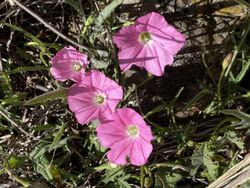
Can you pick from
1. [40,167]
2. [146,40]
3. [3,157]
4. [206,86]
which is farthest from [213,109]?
[3,157]

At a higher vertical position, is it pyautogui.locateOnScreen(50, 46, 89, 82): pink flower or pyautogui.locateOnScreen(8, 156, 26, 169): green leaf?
pyautogui.locateOnScreen(50, 46, 89, 82): pink flower

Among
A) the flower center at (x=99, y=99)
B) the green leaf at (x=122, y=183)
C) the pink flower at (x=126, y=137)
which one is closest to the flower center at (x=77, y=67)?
the flower center at (x=99, y=99)

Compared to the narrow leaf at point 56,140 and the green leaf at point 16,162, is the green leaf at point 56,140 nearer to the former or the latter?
the narrow leaf at point 56,140

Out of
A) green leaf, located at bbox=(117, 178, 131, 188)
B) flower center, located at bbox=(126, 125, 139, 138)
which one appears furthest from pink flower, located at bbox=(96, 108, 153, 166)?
green leaf, located at bbox=(117, 178, 131, 188)

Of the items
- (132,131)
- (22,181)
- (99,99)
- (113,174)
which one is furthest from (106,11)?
(22,181)

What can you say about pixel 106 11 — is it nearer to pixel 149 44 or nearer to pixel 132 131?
pixel 149 44

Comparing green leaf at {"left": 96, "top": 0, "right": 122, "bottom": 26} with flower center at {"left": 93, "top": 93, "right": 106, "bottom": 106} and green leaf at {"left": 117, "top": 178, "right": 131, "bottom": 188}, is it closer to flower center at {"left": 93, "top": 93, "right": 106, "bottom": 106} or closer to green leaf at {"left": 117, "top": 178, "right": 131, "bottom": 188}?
flower center at {"left": 93, "top": 93, "right": 106, "bottom": 106}

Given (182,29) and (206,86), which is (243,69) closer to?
(206,86)
